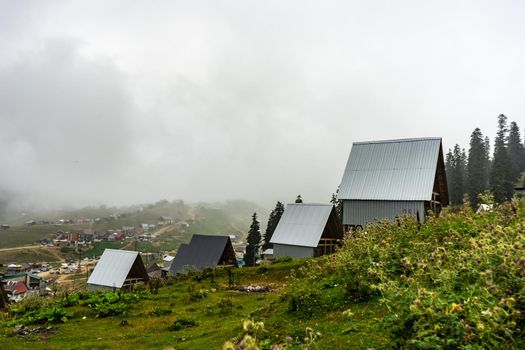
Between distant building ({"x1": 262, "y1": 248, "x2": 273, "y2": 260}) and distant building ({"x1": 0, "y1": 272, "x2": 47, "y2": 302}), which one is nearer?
distant building ({"x1": 262, "y1": 248, "x2": 273, "y2": 260})

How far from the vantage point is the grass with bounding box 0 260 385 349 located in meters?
8.62

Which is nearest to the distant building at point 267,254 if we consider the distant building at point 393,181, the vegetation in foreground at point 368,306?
the distant building at point 393,181

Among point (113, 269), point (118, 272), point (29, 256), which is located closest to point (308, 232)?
point (118, 272)

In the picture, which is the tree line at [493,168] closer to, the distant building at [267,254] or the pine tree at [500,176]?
the pine tree at [500,176]

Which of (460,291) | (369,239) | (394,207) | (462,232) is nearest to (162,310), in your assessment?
(369,239)

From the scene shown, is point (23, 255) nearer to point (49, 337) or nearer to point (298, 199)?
point (298, 199)

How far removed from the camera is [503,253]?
541 cm

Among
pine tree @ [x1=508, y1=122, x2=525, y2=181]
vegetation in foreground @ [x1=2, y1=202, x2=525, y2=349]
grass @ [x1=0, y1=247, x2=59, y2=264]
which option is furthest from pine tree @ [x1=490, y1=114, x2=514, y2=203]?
grass @ [x1=0, y1=247, x2=59, y2=264]

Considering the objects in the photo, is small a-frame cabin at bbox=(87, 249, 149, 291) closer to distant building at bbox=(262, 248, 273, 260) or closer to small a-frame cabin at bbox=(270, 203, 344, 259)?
small a-frame cabin at bbox=(270, 203, 344, 259)

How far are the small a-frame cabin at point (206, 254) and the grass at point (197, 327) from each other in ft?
64.3

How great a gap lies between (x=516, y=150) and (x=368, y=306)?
110m

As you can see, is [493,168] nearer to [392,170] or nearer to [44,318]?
[392,170]

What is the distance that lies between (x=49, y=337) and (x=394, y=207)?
1124 inches

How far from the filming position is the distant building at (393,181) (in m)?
34.0
